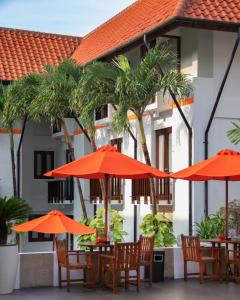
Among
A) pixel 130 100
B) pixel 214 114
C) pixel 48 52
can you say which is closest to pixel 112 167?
pixel 130 100

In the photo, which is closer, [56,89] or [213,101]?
[213,101]

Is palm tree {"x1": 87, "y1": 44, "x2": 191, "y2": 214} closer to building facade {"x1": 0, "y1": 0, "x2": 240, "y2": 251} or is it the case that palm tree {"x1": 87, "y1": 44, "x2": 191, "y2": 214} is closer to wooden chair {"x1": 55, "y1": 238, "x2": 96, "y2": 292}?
building facade {"x1": 0, "y1": 0, "x2": 240, "y2": 251}

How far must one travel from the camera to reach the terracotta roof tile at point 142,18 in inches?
770

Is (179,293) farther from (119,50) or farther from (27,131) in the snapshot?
(27,131)

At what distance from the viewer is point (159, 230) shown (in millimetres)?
18984

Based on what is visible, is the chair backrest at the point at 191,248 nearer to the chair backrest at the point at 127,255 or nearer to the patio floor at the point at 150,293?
the patio floor at the point at 150,293

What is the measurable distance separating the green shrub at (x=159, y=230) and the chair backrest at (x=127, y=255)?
4.55 metres

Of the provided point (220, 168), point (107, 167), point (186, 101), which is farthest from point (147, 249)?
point (186, 101)

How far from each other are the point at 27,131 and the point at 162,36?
39.0 ft

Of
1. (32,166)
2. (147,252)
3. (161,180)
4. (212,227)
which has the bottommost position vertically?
(147,252)

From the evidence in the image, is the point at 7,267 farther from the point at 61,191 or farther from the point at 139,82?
the point at 61,191

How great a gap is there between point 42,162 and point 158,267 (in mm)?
17313

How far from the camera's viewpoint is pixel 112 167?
47.1 ft

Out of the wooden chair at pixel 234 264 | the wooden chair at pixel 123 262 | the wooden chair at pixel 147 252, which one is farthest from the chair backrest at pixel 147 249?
the wooden chair at pixel 234 264
